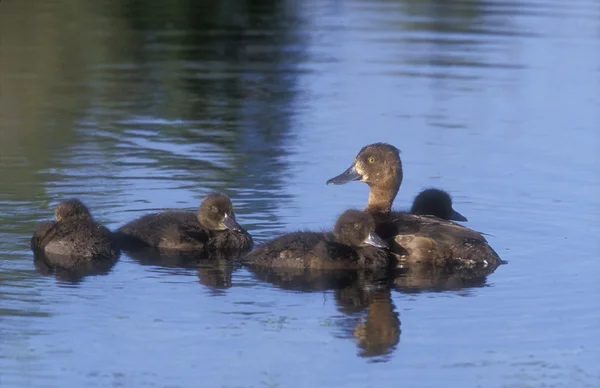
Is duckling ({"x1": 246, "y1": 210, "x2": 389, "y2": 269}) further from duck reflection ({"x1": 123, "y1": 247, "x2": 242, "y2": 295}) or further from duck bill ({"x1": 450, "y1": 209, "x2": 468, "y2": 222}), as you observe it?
duck bill ({"x1": 450, "y1": 209, "x2": 468, "y2": 222})

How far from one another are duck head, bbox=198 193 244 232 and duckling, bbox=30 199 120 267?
777 millimetres

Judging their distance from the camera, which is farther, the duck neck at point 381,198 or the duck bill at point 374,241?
the duck neck at point 381,198

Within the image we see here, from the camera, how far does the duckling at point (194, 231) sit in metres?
10.7

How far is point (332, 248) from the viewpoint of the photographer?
1022 centimetres

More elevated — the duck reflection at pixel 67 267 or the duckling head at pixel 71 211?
the duckling head at pixel 71 211

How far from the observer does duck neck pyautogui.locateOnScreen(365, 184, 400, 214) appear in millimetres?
11164

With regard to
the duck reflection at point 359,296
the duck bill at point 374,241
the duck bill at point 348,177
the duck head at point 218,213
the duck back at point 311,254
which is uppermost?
the duck bill at point 348,177

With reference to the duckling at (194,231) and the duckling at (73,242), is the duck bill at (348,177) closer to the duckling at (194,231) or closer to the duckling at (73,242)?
the duckling at (194,231)

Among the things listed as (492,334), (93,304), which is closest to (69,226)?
(93,304)

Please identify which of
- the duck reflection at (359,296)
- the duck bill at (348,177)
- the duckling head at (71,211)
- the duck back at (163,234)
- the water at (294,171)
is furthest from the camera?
the duck bill at (348,177)

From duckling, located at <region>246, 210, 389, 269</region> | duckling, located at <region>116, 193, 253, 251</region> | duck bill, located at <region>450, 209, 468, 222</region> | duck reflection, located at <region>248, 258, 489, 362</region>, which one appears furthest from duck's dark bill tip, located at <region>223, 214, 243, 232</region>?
duck bill, located at <region>450, 209, 468, 222</region>

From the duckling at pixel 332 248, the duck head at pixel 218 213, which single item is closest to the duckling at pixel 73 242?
the duck head at pixel 218 213

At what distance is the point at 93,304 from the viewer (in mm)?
9078

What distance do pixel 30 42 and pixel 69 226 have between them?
12.2 m
